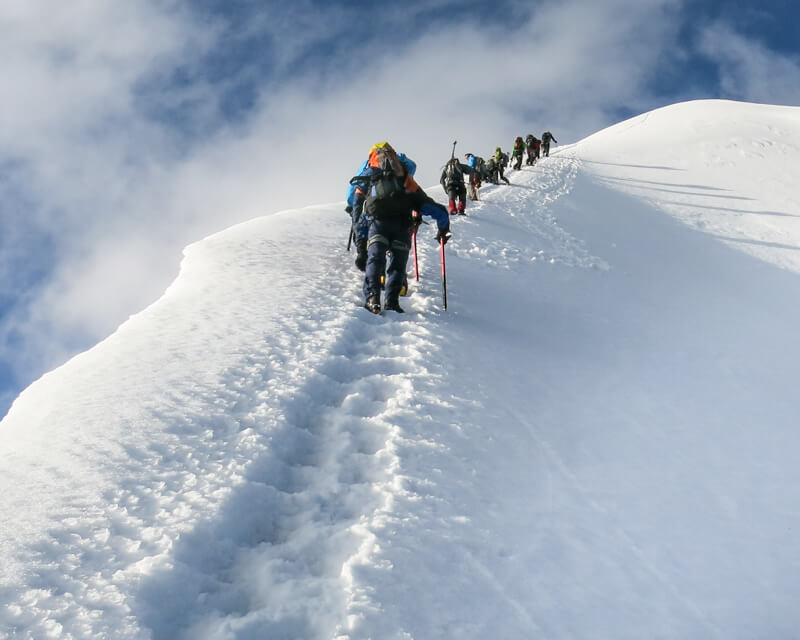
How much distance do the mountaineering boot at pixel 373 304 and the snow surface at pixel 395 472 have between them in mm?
205

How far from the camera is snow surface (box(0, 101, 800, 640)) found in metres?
2.72

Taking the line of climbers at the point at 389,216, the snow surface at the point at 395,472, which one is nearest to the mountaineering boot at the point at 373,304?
the line of climbers at the point at 389,216

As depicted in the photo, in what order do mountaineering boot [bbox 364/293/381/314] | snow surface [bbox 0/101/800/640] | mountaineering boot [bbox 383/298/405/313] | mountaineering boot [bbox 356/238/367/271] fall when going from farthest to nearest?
1. mountaineering boot [bbox 356/238/367/271]
2. mountaineering boot [bbox 383/298/405/313]
3. mountaineering boot [bbox 364/293/381/314]
4. snow surface [bbox 0/101/800/640]

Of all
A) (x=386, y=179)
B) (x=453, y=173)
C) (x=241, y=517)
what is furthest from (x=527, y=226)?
(x=241, y=517)

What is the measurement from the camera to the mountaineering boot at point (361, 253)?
25.4 ft

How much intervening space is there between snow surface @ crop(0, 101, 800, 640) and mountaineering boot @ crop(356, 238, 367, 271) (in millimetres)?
173

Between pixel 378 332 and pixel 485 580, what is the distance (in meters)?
3.21

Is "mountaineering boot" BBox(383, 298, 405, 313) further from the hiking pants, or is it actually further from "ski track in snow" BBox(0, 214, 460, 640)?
the hiking pants

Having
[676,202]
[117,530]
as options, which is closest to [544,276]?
[117,530]

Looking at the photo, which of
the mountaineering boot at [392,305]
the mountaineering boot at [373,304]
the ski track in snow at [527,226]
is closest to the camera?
the mountaineering boot at [373,304]

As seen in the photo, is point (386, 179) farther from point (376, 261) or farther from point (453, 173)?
point (453, 173)

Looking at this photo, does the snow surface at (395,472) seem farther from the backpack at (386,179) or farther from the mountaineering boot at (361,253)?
the backpack at (386,179)

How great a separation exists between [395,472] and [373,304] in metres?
3.00

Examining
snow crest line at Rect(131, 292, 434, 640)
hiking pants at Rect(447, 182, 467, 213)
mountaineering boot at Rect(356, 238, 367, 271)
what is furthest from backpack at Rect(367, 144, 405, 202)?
hiking pants at Rect(447, 182, 467, 213)
